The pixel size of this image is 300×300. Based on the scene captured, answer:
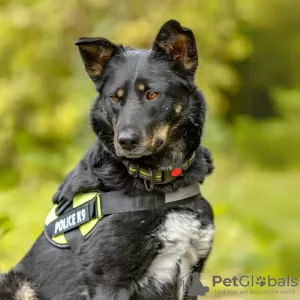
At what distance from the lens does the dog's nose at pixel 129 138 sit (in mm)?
3328

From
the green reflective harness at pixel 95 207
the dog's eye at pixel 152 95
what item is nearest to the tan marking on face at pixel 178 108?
the dog's eye at pixel 152 95

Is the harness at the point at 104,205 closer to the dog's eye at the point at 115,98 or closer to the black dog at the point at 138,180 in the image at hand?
the black dog at the point at 138,180

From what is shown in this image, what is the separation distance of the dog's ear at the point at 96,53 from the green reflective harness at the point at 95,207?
710mm

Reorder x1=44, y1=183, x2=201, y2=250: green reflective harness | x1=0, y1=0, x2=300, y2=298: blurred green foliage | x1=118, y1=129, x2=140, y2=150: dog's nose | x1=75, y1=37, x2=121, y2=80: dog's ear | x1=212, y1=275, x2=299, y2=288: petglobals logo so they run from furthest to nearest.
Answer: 1. x1=0, y1=0, x2=300, y2=298: blurred green foliage
2. x1=212, y1=275, x2=299, y2=288: petglobals logo
3. x1=75, y1=37, x2=121, y2=80: dog's ear
4. x1=44, y1=183, x2=201, y2=250: green reflective harness
5. x1=118, y1=129, x2=140, y2=150: dog's nose

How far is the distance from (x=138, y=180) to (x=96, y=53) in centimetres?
76

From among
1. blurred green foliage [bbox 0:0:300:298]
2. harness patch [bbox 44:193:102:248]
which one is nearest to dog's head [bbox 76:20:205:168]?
harness patch [bbox 44:193:102:248]

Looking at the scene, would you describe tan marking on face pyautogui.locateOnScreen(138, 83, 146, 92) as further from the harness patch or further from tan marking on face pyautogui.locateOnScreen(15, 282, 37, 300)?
tan marking on face pyautogui.locateOnScreen(15, 282, 37, 300)

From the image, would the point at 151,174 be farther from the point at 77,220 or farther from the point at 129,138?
the point at 77,220

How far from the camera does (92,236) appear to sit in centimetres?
342

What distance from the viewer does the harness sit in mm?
3436

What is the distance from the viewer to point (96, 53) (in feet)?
12.0

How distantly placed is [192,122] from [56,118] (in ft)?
17.2

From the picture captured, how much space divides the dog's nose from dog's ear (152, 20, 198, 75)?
509 mm

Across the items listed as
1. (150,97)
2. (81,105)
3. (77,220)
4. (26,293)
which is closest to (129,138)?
(150,97)
